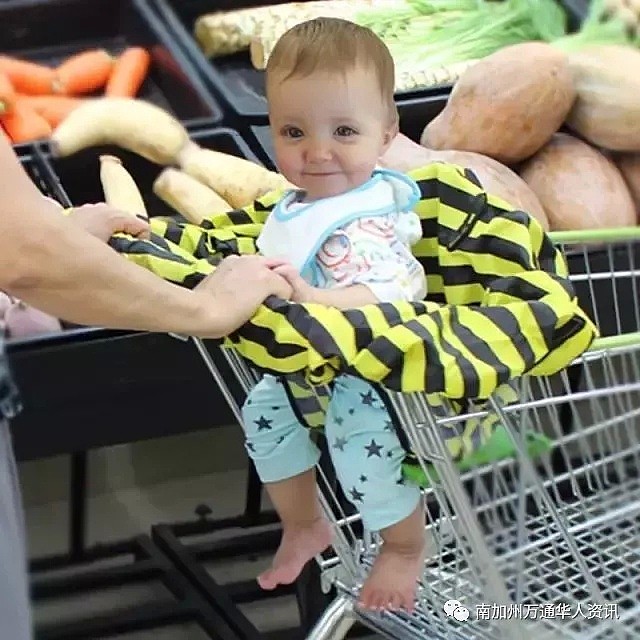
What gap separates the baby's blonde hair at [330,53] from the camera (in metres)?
1.05

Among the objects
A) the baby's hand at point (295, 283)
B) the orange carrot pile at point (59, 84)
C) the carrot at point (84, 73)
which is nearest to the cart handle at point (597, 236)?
the baby's hand at point (295, 283)

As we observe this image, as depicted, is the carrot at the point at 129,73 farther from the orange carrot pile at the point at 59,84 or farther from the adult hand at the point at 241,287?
the adult hand at the point at 241,287

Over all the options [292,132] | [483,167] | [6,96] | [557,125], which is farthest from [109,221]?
[6,96]

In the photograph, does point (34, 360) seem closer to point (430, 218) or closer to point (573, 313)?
point (430, 218)

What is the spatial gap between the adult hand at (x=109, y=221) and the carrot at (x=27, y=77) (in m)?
1.03

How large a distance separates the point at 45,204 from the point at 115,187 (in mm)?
919

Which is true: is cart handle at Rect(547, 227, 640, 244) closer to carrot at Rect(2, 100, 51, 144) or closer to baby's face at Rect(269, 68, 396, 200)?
baby's face at Rect(269, 68, 396, 200)

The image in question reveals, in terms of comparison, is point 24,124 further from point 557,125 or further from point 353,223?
point 353,223

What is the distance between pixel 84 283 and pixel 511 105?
1006 millimetres

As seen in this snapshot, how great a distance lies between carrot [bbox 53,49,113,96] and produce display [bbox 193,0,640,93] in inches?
7.2

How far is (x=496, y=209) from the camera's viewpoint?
3.87 ft

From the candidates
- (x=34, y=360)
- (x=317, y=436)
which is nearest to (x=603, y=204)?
(x=317, y=436)

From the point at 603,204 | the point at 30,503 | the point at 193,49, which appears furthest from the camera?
the point at 30,503

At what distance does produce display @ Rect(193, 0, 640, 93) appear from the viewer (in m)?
2.13
